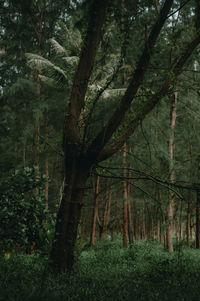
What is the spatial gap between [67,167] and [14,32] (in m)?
9.74

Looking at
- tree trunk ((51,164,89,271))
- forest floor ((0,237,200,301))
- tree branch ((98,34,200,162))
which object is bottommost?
forest floor ((0,237,200,301))

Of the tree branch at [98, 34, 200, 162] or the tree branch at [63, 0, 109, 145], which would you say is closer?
the tree branch at [98, 34, 200, 162]

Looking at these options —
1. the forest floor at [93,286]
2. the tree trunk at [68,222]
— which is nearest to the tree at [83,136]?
the tree trunk at [68,222]

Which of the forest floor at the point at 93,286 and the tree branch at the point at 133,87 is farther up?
the tree branch at the point at 133,87

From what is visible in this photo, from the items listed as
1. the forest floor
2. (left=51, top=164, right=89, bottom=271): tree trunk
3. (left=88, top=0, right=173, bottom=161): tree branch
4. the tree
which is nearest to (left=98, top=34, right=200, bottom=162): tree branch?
the tree

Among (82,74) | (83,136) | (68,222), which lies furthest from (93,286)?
(82,74)

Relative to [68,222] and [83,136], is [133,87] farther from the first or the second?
[68,222]

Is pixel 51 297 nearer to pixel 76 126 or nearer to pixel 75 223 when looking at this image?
pixel 75 223

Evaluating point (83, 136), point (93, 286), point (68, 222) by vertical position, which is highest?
point (83, 136)

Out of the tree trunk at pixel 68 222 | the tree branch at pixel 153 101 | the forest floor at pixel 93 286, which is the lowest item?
the forest floor at pixel 93 286

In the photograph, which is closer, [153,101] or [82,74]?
[153,101]

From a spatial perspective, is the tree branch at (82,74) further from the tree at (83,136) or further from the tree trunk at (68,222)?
the tree trunk at (68,222)

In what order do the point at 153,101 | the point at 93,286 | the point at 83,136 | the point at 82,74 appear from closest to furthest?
the point at 93,286, the point at 83,136, the point at 153,101, the point at 82,74

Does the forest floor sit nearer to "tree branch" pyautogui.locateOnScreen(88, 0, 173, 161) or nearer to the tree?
the tree
